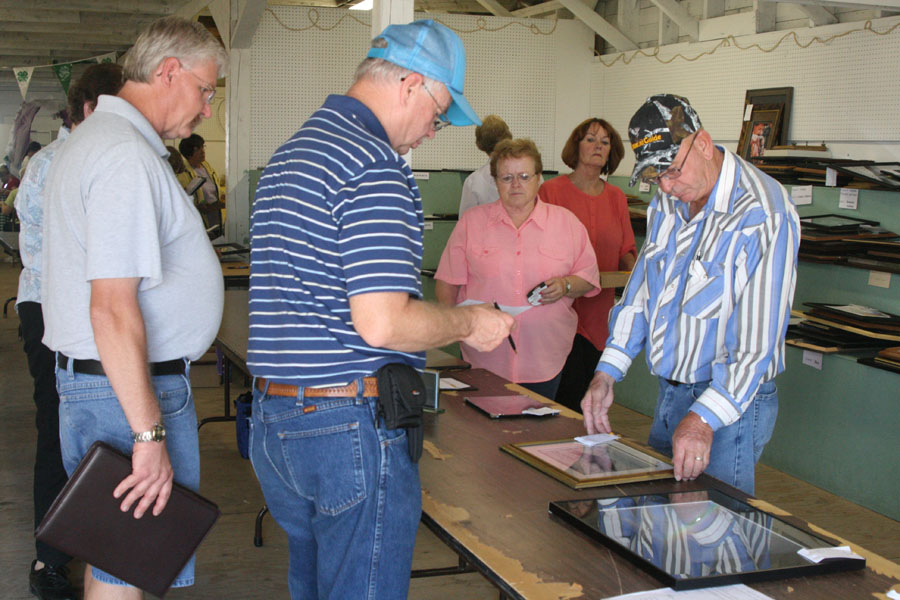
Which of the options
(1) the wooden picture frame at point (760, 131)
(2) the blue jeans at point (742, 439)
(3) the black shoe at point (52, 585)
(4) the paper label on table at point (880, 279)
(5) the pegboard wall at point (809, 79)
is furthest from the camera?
(1) the wooden picture frame at point (760, 131)

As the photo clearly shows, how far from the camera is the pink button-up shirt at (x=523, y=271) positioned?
141 inches

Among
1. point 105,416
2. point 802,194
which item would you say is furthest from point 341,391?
point 802,194

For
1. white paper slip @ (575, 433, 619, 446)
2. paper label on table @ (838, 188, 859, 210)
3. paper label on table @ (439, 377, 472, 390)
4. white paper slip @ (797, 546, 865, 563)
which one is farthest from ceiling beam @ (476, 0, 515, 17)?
white paper slip @ (797, 546, 865, 563)

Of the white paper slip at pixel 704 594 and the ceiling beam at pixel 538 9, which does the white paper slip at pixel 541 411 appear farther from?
the ceiling beam at pixel 538 9

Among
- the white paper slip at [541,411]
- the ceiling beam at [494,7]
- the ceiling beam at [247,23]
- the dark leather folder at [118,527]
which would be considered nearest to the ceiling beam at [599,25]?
the ceiling beam at [494,7]

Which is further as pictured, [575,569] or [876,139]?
[876,139]

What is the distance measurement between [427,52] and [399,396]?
633 mm

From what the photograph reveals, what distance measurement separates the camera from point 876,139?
197 inches

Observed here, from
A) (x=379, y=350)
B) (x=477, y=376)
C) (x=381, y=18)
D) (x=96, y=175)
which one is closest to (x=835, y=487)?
(x=477, y=376)

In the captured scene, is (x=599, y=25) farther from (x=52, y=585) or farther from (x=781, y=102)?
(x=52, y=585)

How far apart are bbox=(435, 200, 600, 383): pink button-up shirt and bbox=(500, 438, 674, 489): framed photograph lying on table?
47.7 inches

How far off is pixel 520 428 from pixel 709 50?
15.1 feet

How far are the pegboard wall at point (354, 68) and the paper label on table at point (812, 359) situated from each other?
3.79 meters

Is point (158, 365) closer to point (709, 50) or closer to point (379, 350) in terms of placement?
point (379, 350)
